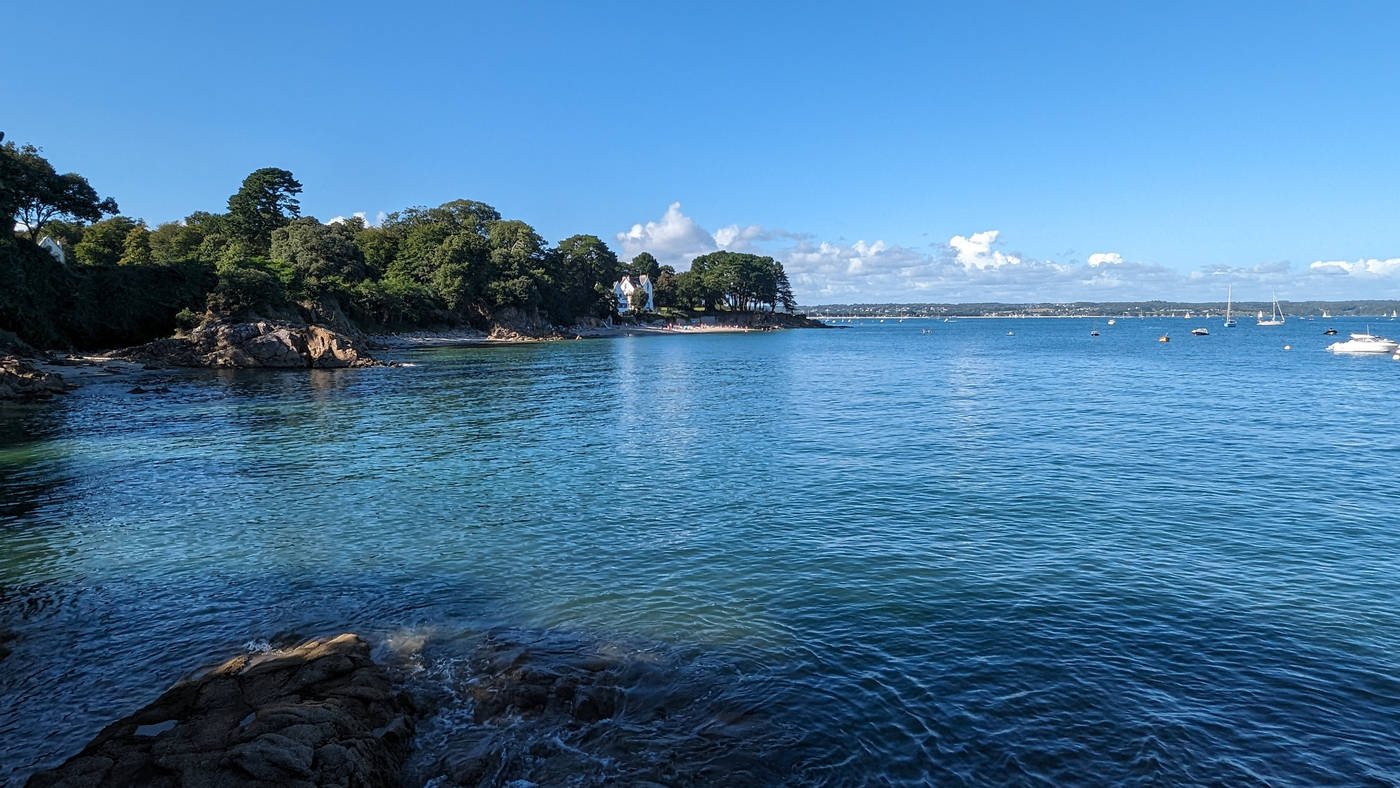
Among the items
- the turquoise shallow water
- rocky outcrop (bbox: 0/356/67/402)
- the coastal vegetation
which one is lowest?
the turquoise shallow water

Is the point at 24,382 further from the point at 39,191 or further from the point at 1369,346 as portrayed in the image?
the point at 1369,346

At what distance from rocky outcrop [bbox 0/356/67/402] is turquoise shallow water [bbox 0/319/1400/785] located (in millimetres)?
12617

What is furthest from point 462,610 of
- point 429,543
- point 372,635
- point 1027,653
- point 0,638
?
point 1027,653

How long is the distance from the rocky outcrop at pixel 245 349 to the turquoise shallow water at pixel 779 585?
37113mm

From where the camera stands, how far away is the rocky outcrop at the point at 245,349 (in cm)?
6775

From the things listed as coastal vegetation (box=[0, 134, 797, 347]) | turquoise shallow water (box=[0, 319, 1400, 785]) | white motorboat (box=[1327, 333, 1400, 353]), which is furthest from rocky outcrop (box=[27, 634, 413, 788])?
white motorboat (box=[1327, 333, 1400, 353])

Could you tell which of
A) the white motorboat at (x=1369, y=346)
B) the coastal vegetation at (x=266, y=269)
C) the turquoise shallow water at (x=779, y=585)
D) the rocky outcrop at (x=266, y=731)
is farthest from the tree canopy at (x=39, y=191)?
the white motorboat at (x=1369, y=346)

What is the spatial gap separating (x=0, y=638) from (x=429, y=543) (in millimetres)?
7759

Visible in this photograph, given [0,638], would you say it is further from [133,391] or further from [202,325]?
[202,325]

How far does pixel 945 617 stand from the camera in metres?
13.3

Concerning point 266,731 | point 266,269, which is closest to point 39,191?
point 266,269

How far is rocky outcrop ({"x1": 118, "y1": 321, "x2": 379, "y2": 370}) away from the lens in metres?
67.8

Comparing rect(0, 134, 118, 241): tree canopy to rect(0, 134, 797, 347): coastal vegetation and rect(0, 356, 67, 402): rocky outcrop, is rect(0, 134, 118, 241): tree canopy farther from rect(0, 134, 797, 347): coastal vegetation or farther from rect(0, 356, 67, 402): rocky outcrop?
rect(0, 356, 67, 402): rocky outcrop

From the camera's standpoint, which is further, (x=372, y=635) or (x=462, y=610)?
(x=462, y=610)
